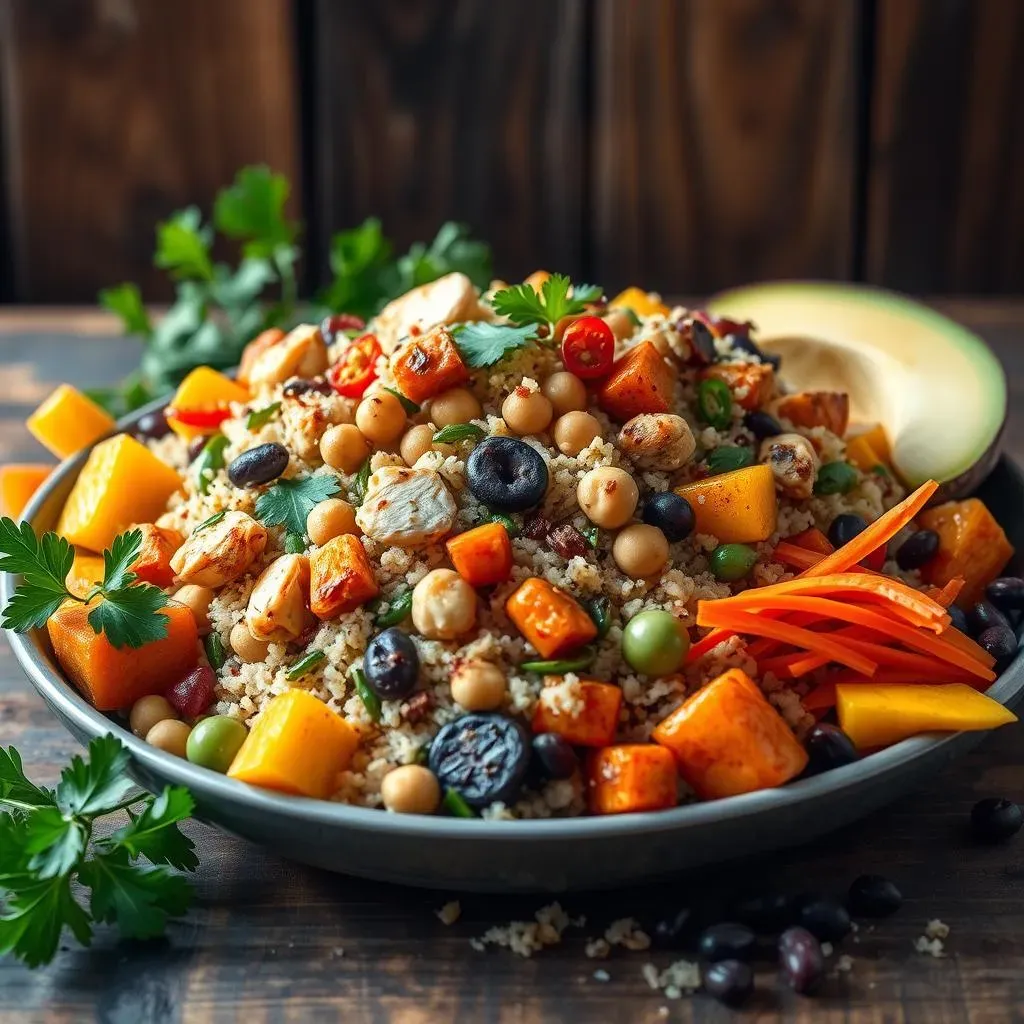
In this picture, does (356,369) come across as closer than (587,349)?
No

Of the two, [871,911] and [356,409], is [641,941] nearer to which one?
[871,911]

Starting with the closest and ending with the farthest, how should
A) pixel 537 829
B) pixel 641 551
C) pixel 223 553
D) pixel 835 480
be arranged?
pixel 537 829 → pixel 641 551 → pixel 223 553 → pixel 835 480

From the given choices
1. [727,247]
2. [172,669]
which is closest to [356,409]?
[172,669]

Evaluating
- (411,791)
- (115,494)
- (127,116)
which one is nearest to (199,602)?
(115,494)

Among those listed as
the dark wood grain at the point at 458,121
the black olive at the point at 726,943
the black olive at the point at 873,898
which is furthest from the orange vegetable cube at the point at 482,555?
the dark wood grain at the point at 458,121

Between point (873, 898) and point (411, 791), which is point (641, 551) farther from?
point (873, 898)

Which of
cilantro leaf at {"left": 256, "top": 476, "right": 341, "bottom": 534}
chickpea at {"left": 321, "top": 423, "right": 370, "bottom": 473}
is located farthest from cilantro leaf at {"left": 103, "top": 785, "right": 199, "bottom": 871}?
chickpea at {"left": 321, "top": 423, "right": 370, "bottom": 473}

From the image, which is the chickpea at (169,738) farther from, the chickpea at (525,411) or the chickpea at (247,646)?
the chickpea at (525,411)
